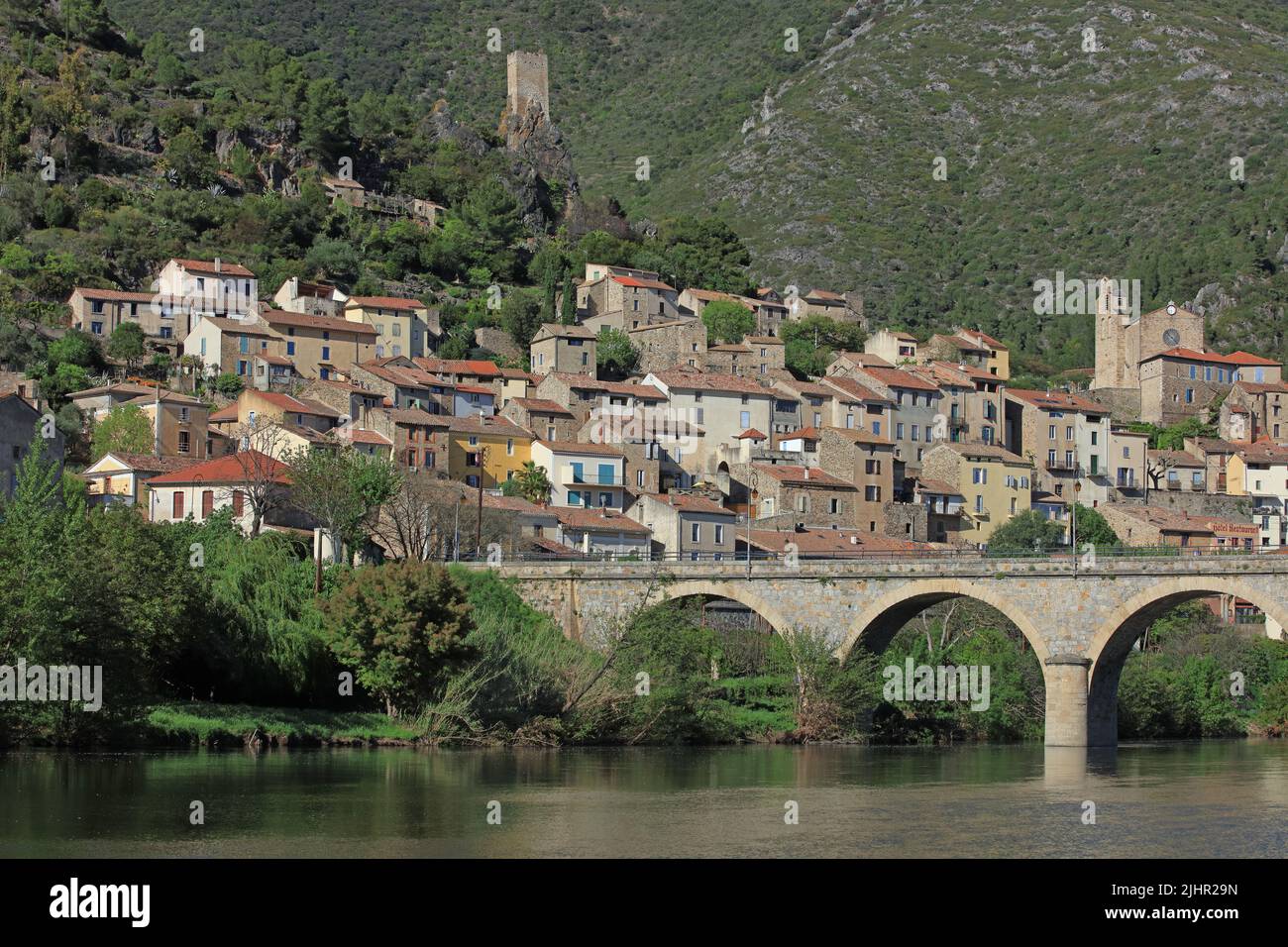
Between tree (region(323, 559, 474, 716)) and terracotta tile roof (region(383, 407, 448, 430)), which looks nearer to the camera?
tree (region(323, 559, 474, 716))

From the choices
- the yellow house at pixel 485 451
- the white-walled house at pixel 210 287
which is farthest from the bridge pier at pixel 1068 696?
the white-walled house at pixel 210 287

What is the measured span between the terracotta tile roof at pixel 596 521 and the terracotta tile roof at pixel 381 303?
2711cm

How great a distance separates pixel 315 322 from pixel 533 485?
830 inches

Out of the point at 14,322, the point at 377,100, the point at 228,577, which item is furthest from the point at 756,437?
the point at 377,100

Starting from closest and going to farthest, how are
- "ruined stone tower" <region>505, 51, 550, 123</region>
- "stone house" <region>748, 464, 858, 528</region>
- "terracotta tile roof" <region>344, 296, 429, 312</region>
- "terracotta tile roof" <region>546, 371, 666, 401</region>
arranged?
"stone house" <region>748, 464, 858, 528</region> < "terracotta tile roof" <region>546, 371, 666, 401</region> < "terracotta tile roof" <region>344, 296, 429, 312</region> < "ruined stone tower" <region>505, 51, 550, 123</region>

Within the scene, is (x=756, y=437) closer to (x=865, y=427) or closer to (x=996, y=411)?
(x=865, y=427)

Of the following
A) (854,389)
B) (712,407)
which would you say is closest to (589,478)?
(712,407)

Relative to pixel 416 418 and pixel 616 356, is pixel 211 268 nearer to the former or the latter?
pixel 616 356

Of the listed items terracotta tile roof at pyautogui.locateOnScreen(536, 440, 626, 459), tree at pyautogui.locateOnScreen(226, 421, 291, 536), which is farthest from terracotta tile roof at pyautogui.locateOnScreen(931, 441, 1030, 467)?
tree at pyautogui.locateOnScreen(226, 421, 291, 536)

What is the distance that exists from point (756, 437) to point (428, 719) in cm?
5123

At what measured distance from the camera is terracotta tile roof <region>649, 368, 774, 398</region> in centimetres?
10612

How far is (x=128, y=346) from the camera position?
103750mm

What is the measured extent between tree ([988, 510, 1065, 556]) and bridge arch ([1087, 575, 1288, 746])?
33695 mm

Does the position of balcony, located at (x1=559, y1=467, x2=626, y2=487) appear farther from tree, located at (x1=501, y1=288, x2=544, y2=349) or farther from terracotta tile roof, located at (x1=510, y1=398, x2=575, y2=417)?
tree, located at (x1=501, y1=288, x2=544, y2=349)
